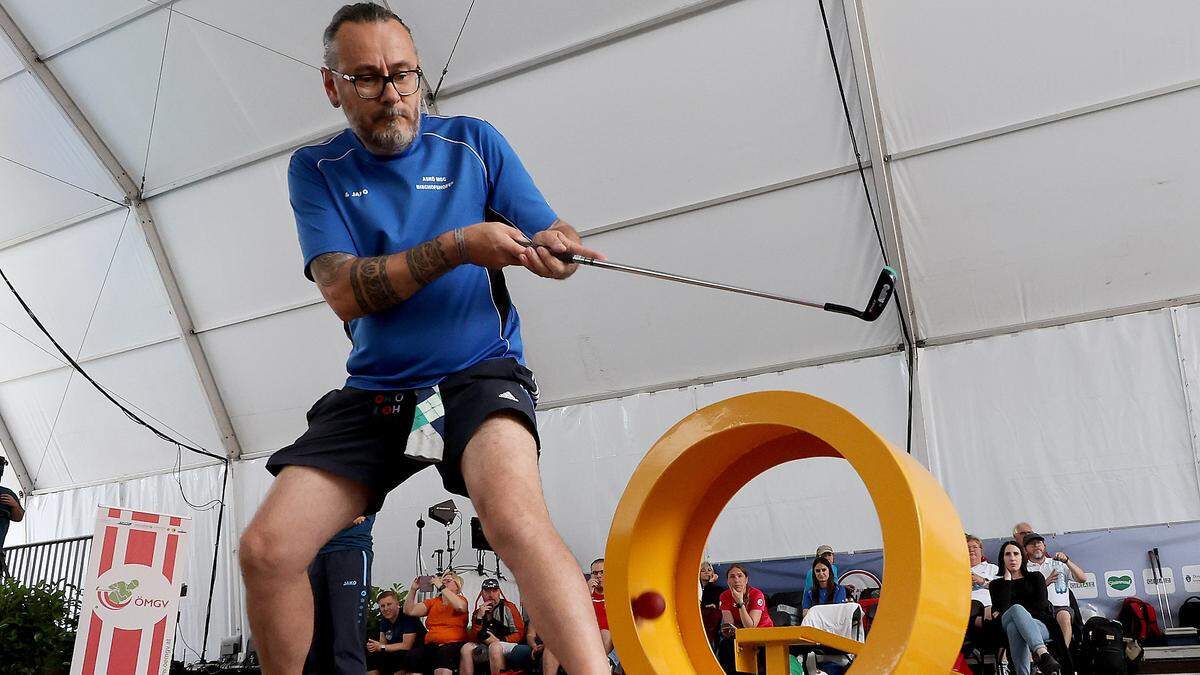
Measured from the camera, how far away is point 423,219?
1915mm

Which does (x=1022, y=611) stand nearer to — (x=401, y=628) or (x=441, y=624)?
(x=441, y=624)

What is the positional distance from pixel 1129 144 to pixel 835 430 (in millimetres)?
7955

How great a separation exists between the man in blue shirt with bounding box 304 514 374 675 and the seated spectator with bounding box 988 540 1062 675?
4.49 meters

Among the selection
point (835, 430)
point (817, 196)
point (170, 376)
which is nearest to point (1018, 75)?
point (817, 196)

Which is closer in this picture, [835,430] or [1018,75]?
[835,430]

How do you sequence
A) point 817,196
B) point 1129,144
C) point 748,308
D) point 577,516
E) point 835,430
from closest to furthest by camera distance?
point 835,430 < point 1129,144 < point 817,196 < point 748,308 < point 577,516

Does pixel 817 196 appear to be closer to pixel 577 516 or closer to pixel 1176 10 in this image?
pixel 1176 10

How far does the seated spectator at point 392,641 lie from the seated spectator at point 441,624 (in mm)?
122

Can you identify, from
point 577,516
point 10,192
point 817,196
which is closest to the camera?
point 817,196

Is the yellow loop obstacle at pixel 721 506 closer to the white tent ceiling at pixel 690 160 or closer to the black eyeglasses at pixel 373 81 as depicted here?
the black eyeglasses at pixel 373 81

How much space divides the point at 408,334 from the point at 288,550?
0.45 m

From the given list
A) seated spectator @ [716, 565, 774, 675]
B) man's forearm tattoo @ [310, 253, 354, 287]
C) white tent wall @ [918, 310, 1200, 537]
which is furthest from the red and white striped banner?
white tent wall @ [918, 310, 1200, 537]

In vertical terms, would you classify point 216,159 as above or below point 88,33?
below

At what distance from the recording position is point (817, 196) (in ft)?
28.7
